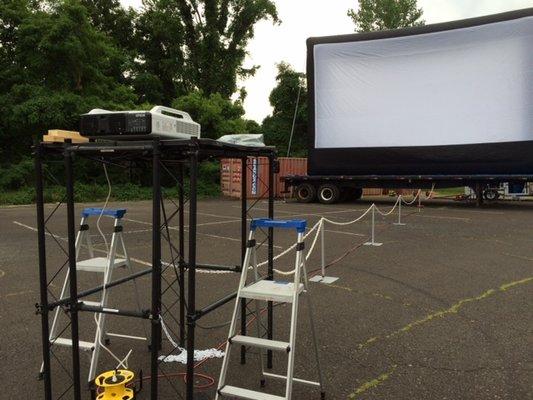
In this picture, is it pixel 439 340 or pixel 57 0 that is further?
pixel 57 0

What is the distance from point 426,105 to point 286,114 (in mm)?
22241

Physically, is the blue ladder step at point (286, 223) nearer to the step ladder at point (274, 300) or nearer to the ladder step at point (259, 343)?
the step ladder at point (274, 300)

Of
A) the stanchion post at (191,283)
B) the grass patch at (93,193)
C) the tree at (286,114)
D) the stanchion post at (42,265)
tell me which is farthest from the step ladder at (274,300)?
the tree at (286,114)

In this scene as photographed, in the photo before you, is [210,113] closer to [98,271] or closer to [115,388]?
[98,271]

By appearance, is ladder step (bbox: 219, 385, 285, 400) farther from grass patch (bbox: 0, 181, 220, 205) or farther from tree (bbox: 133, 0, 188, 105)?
tree (bbox: 133, 0, 188, 105)

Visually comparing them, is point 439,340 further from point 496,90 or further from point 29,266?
point 496,90

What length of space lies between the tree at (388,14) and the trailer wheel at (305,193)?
31176mm

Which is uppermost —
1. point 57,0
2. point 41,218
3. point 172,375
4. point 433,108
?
point 57,0

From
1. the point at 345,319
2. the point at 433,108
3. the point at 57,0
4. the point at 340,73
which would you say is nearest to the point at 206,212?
the point at 340,73

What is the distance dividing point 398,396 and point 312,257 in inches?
213

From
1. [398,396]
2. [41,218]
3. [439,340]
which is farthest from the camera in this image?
[439,340]

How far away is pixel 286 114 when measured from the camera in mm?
39281

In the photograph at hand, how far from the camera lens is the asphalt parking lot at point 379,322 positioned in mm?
3793

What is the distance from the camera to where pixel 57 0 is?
2497cm
